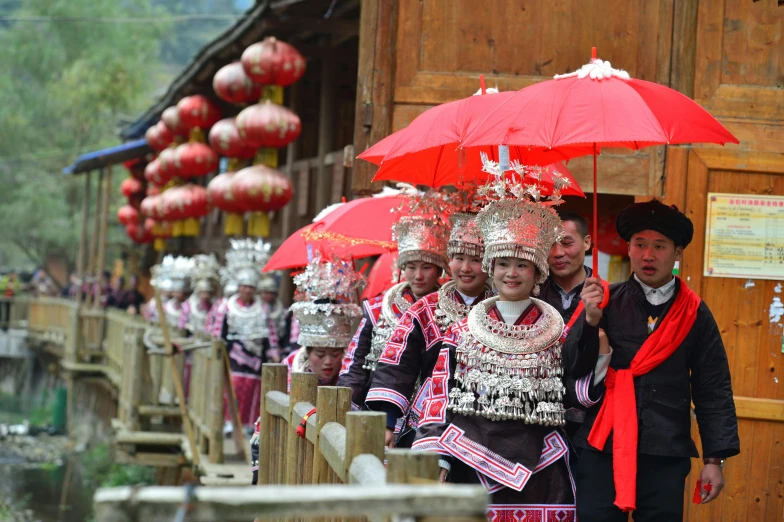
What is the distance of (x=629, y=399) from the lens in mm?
4297

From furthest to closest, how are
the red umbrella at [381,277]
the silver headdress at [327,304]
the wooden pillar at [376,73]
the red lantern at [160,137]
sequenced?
the red lantern at [160,137]
the red umbrella at [381,277]
the wooden pillar at [376,73]
the silver headdress at [327,304]

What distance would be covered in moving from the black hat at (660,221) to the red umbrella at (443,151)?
70 centimetres

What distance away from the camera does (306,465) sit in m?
4.78

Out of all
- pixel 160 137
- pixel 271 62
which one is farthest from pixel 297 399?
pixel 160 137

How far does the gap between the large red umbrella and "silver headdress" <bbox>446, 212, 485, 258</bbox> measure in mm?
573

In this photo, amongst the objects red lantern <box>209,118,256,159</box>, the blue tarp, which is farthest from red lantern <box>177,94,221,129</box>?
the blue tarp

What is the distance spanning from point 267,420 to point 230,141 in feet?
24.5

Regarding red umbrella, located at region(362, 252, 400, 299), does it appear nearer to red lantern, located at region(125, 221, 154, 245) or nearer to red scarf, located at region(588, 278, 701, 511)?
red scarf, located at region(588, 278, 701, 511)

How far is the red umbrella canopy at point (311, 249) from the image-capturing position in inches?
263

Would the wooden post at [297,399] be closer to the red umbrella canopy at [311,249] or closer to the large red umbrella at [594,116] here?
the large red umbrella at [594,116]

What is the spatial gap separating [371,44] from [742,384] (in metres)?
3.11

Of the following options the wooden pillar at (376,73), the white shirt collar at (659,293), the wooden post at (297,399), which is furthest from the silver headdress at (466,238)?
the wooden pillar at (376,73)

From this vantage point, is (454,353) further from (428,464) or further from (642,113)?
(428,464)

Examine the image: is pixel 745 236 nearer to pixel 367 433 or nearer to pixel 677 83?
pixel 677 83
